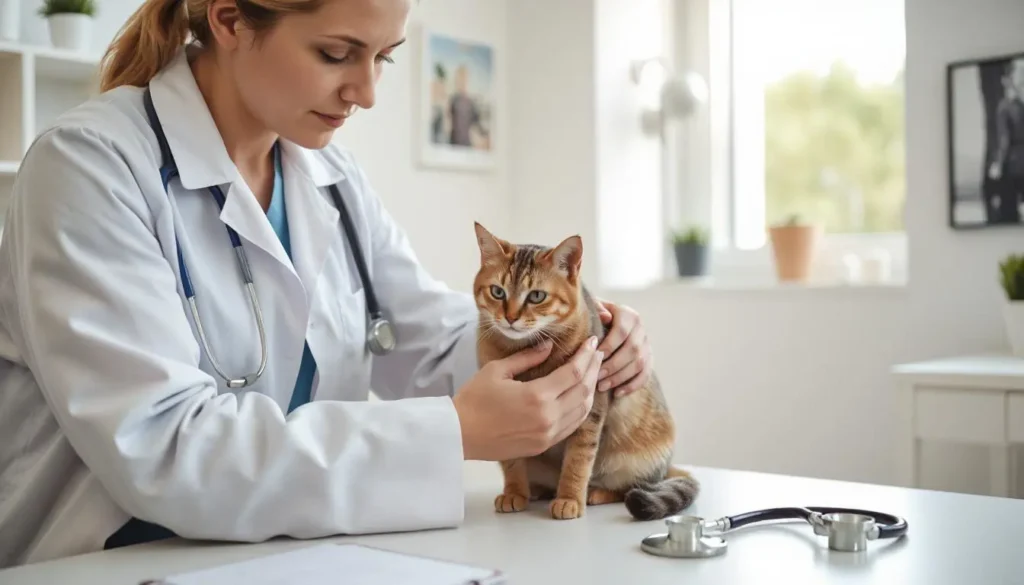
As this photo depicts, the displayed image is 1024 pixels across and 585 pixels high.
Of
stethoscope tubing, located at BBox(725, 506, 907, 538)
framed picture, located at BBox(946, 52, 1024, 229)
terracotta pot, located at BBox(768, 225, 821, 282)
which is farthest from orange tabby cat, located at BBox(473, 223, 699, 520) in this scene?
terracotta pot, located at BBox(768, 225, 821, 282)

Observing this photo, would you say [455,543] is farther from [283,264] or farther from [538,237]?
[538,237]

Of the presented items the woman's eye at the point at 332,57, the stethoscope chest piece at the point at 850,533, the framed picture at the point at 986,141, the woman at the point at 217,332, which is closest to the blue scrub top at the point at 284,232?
the woman at the point at 217,332

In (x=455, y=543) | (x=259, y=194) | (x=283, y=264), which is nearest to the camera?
(x=455, y=543)

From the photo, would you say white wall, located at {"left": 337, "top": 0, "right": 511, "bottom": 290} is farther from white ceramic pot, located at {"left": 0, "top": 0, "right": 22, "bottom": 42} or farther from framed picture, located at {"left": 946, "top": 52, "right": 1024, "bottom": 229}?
framed picture, located at {"left": 946, "top": 52, "right": 1024, "bottom": 229}

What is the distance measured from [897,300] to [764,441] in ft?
1.89

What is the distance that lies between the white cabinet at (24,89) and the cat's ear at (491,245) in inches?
47.2

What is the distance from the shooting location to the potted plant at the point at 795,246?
285 cm

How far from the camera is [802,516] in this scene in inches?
37.9

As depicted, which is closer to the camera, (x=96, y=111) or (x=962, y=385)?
(x=96, y=111)

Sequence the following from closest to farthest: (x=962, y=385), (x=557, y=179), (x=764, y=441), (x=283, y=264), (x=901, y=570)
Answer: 1. (x=901, y=570)
2. (x=283, y=264)
3. (x=962, y=385)
4. (x=764, y=441)
5. (x=557, y=179)

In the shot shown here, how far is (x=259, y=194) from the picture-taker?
1.33 metres

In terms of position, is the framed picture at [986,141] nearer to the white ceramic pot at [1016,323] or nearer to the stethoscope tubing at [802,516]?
the white ceramic pot at [1016,323]

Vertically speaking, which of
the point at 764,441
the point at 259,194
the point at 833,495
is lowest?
the point at 764,441

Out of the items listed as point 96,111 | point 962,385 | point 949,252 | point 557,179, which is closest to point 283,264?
point 96,111
